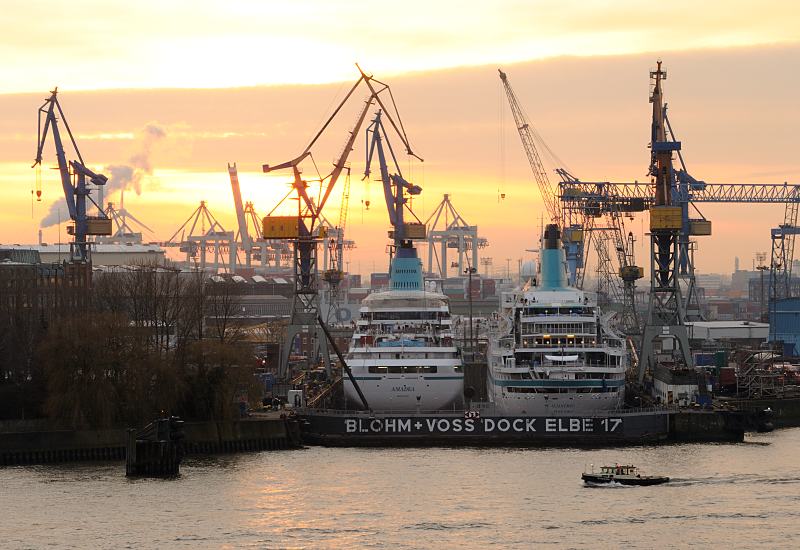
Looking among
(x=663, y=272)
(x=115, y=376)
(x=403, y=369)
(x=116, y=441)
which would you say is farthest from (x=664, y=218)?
(x=116, y=441)

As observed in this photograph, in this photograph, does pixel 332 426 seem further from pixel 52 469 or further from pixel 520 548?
pixel 520 548

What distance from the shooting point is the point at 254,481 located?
84500 mm

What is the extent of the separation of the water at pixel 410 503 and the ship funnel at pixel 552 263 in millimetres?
23060

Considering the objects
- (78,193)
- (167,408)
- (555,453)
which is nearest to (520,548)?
(555,453)

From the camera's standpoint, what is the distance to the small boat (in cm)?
8175

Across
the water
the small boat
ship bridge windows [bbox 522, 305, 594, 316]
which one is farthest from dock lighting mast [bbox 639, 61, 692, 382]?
the small boat

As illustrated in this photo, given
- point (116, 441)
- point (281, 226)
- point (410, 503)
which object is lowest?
point (410, 503)

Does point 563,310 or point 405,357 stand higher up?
point 563,310

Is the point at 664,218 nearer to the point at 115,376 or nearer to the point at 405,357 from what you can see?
the point at 405,357

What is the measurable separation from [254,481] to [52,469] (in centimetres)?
1094

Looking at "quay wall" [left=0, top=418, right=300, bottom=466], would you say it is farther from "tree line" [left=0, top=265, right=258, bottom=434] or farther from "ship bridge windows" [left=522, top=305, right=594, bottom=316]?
"ship bridge windows" [left=522, top=305, right=594, bottom=316]

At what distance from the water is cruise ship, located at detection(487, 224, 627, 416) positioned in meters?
7.50

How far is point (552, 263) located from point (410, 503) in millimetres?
41655

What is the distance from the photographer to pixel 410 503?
77.5 metres
